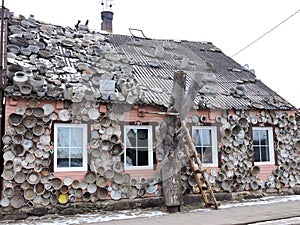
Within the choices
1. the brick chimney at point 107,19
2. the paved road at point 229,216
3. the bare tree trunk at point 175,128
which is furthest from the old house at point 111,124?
the brick chimney at point 107,19

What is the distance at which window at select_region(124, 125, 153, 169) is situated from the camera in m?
9.05

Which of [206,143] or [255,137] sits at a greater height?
[255,137]

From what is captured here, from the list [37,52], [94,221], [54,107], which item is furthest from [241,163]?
[37,52]

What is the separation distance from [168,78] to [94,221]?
5165 mm

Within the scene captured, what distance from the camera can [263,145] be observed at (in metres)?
10.7

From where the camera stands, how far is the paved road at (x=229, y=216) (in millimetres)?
7008

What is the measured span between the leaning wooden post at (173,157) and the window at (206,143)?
1366mm

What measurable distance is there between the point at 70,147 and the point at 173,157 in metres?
2.45

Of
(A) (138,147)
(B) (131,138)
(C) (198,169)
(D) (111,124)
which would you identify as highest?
(D) (111,124)

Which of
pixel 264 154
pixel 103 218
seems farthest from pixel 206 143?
pixel 103 218

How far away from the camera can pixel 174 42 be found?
559 inches

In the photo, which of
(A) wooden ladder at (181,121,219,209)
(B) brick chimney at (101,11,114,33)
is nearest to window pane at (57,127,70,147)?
(A) wooden ladder at (181,121,219,209)

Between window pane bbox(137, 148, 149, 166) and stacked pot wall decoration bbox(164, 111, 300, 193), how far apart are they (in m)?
0.37

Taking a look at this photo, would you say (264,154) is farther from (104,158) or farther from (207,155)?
(104,158)
